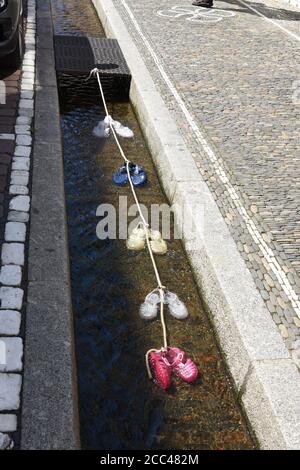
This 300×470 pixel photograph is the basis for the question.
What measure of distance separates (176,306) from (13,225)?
5.33 feet

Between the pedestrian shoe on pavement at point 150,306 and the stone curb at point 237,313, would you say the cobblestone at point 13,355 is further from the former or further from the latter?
the stone curb at point 237,313

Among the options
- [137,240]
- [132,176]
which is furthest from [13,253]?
[132,176]

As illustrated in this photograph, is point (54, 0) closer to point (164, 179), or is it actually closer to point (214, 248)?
point (164, 179)

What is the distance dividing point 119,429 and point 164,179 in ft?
10.7

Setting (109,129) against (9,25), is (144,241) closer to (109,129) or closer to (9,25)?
(109,129)

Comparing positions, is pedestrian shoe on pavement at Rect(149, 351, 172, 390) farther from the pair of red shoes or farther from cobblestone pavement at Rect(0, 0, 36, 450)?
cobblestone pavement at Rect(0, 0, 36, 450)

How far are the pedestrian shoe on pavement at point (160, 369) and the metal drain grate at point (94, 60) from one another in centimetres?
548

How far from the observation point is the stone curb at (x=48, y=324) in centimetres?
280

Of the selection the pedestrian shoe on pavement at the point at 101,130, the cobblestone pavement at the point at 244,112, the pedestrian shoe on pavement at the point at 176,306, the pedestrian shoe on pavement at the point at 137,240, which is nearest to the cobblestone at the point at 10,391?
the pedestrian shoe on pavement at the point at 176,306

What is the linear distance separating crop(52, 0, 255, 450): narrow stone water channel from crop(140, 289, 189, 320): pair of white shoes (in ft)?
0.21

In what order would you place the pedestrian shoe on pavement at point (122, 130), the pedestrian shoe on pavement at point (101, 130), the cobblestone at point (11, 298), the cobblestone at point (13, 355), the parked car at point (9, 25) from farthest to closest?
the pedestrian shoe on pavement at point (122, 130) → the pedestrian shoe on pavement at point (101, 130) → the parked car at point (9, 25) → the cobblestone at point (11, 298) → the cobblestone at point (13, 355)

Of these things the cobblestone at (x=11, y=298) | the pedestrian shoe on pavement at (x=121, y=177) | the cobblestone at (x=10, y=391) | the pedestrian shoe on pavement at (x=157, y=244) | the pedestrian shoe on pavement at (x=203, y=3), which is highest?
the pedestrian shoe on pavement at (x=203, y=3)

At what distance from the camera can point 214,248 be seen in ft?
14.1
